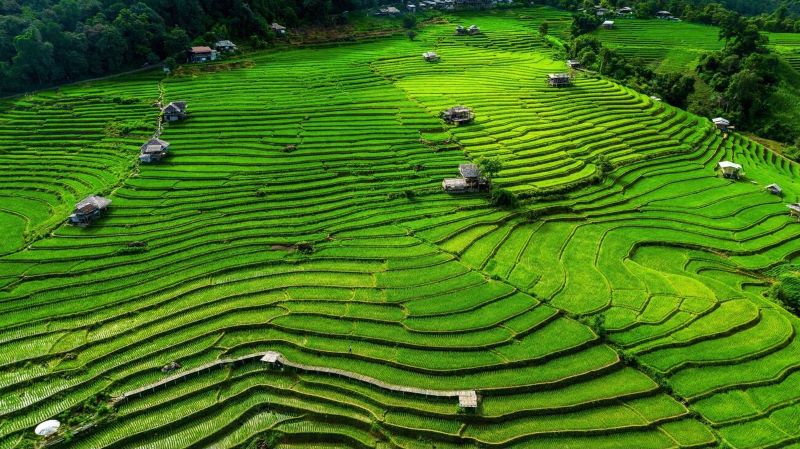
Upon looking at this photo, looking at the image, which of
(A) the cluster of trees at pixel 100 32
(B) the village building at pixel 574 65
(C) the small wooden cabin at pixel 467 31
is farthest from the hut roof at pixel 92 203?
(C) the small wooden cabin at pixel 467 31

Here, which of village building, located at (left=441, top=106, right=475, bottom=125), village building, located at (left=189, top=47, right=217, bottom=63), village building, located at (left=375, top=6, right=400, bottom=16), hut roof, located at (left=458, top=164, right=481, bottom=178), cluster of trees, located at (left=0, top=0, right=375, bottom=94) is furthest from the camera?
village building, located at (left=375, top=6, right=400, bottom=16)

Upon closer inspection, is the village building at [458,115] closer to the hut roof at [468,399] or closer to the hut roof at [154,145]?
the hut roof at [154,145]

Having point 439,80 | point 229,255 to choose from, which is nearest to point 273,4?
point 439,80

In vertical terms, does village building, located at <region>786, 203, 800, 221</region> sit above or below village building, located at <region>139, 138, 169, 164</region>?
below

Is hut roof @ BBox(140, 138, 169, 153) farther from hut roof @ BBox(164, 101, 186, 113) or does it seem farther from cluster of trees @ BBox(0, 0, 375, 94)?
cluster of trees @ BBox(0, 0, 375, 94)

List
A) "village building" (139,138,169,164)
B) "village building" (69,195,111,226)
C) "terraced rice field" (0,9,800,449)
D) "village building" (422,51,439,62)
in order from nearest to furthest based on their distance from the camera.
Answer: "terraced rice field" (0,9,800,449)
"village building" (69,195,111,226)
"village building" (139,138,169,164)
"village building" (422,51,439,62)

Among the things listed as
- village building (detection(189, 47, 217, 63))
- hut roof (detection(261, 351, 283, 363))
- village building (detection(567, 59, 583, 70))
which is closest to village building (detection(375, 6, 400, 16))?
village building (detection(567, 59, 583, 70))
